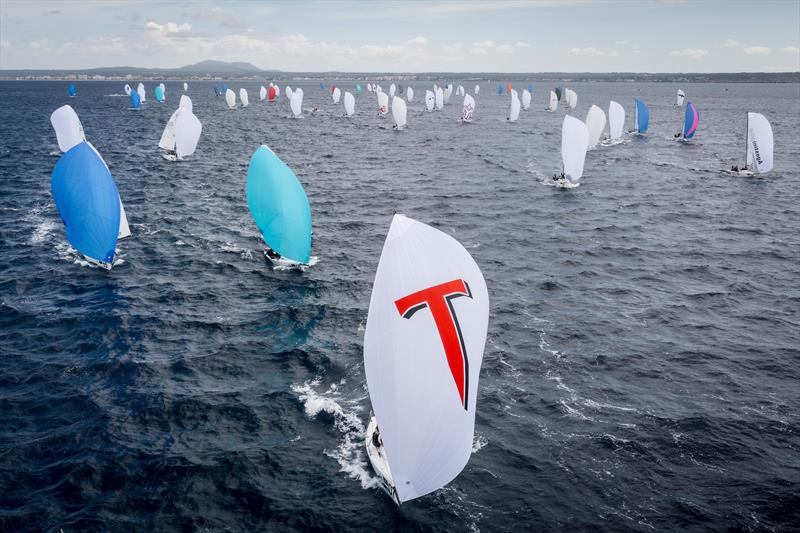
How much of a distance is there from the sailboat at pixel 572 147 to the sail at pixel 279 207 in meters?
29.0

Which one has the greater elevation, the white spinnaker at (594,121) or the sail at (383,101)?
the sail at (383,101)

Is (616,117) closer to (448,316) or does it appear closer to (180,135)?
(180,135)

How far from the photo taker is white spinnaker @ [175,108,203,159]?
194 ft

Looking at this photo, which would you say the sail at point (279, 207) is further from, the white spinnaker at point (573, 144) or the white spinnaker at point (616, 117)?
the white spinnaker at point (616, 117)

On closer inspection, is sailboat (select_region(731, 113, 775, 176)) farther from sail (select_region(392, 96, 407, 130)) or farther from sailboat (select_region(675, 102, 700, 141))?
sail (select_region(392, 96, 407, 130))

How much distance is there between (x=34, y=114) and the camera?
116000 millimetres

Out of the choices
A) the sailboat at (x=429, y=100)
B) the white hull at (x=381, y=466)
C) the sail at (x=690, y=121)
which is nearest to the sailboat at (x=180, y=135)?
the white hull at (x=381, y=466)

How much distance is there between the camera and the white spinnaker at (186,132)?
59125mm

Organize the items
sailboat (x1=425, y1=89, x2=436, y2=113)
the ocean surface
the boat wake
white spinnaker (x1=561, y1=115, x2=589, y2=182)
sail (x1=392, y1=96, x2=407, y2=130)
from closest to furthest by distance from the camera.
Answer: the ocean surface < the boat wake < white spinnaker (x1=561, y1=115, x2=589, y2=182) < sail (x1=392, y1=96, x2=407, y2=130) < sailboat (x1=425, y1=89, x2=436, y2=113)

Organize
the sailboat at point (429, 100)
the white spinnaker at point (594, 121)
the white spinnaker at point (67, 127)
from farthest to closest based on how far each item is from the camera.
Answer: the sailboat at point (429, 100), the white spinnaker at point (594, 121), the white spinnaker at point (67, 127)

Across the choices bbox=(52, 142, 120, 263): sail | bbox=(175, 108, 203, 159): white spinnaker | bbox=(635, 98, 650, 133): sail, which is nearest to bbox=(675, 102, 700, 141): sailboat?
bbox=(635, 98, 650, 133): sail

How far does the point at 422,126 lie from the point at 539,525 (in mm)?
93942

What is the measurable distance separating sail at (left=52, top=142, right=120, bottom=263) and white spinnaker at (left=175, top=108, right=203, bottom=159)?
3086cm

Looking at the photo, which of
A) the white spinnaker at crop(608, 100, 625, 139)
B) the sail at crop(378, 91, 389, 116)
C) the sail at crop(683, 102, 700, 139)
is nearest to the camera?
the sail at crop(683, 102, 700, 139)
